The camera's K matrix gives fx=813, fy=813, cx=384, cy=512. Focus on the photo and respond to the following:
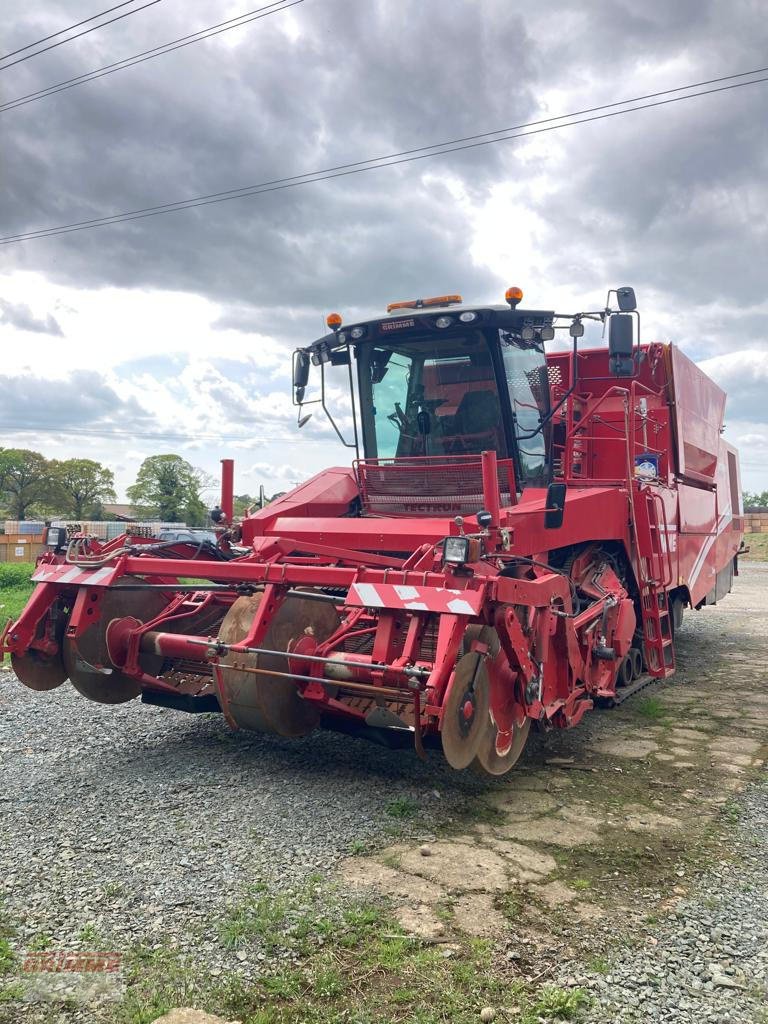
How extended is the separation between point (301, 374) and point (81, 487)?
65.3 m

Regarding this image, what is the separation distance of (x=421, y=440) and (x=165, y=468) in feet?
216

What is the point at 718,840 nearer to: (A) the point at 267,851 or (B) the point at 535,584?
(B) the point at 535,584

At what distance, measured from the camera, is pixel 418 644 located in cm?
409

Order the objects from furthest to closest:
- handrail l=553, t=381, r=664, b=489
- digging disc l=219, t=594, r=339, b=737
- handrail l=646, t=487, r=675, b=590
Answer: handrail l=646, t=487, r=675, b=590 → handrail l=553, t=381, r=664, b=489 → digging disc l=219, t=594, r=339, b=737

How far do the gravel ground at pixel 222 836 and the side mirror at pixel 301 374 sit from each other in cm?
263

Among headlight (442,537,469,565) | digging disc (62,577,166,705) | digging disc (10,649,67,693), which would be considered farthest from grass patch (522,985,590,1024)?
digging disc (10,649,67,693)

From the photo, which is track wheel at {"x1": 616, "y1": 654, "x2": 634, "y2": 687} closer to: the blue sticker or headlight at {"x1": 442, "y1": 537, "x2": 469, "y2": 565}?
the blue sticker

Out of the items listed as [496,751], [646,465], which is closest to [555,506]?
[496,751]

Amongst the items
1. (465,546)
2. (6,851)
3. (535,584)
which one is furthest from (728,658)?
(6,851)

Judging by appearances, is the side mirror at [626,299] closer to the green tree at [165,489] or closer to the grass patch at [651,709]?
the grass patch at [651,709]

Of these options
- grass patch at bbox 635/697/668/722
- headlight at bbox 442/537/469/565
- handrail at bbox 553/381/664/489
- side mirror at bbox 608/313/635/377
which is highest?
side mirror at bbox 608/313/635/377

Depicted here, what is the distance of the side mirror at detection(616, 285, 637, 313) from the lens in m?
5.62

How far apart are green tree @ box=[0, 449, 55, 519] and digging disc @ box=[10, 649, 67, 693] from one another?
211ft

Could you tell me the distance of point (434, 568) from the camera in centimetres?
459
